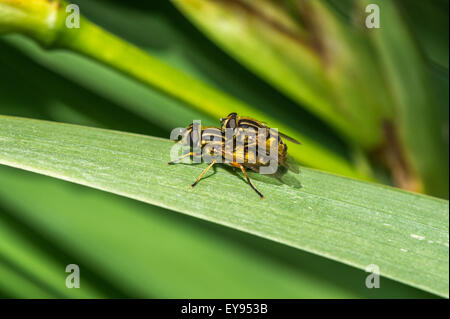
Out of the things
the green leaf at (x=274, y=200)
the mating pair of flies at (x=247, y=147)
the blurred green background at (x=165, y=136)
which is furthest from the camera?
the mating pair of flies at (x=247, y=147)

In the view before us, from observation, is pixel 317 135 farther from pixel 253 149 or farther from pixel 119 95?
pixel 119 95

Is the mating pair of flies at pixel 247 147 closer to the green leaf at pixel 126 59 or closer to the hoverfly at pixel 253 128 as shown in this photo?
the hoverfly at pixel 253 128

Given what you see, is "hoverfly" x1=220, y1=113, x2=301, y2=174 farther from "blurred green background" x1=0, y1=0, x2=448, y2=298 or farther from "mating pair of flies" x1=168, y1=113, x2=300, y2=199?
"blurred green background" x1=0, y1=0, x2=448, y2=298

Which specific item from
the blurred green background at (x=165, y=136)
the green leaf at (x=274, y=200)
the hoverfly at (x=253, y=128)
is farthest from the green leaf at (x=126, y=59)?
the green leaf at (x=274, y=200)

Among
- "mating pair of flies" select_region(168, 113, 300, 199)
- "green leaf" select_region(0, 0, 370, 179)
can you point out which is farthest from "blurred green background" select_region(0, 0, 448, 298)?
"mating pair of flies" select_region(168, 113, 300, 199)

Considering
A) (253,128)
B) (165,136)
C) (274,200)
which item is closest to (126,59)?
(165,136)

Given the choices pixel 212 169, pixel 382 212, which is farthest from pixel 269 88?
pixel 382 212

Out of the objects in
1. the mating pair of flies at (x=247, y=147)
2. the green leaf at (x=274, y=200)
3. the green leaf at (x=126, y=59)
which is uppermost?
the green leaf at (x=126, y=59)
